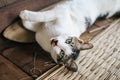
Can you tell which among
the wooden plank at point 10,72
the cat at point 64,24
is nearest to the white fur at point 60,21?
the cat at point 64,24

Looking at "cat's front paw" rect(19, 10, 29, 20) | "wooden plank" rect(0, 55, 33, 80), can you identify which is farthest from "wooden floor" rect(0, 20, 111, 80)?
"cat's front paw" rect(19, 10, 29, 20)

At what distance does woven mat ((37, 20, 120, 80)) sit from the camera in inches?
35.4

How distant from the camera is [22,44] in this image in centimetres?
106

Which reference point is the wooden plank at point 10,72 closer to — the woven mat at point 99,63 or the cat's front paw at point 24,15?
the woven mat at point 99,63

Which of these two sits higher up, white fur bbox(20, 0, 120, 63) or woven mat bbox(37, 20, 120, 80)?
white fur bbox(20, 0, 120, 63)

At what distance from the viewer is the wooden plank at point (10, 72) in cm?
88

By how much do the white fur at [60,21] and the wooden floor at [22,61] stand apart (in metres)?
0.05

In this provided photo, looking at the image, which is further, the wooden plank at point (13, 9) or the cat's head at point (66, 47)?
the wooden plank at point (13, 9)

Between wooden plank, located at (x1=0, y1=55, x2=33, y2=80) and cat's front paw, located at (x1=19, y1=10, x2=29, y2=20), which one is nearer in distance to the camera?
wooden plank, located at (x1=0, y1=55, x2=33, y2=80)

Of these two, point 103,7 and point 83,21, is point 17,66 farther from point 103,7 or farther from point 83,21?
point 103,7

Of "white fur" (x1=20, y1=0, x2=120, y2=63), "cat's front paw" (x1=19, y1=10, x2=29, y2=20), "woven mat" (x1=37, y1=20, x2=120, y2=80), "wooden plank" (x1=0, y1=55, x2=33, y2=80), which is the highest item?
"cat's front paw" (x1=19, y1=10, x2=29, y2=20)

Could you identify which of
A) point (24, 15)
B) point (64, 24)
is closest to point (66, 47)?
point (64, 24)

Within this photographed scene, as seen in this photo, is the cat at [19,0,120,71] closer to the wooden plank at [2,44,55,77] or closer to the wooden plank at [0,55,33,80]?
the wooden plank at [2,44,55,77]

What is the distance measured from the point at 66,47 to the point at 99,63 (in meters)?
0.20
